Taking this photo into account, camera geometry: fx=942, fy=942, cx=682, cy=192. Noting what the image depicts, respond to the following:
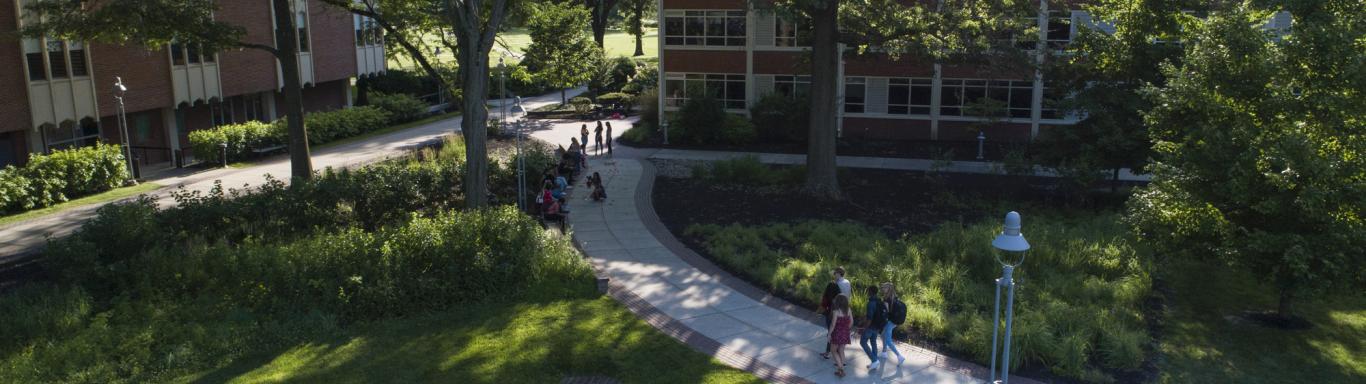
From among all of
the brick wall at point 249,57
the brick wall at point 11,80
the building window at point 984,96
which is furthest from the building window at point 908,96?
the brick wall at point 11,80

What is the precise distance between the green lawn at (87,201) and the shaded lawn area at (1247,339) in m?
24.8

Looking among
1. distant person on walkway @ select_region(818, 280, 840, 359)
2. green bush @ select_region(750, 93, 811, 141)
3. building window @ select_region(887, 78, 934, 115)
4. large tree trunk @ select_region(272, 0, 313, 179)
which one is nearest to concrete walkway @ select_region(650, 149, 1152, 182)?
green bush @ select_region(750, 93, 811, 141)

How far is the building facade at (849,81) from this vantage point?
3500cm

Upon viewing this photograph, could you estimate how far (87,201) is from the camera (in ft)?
82.4

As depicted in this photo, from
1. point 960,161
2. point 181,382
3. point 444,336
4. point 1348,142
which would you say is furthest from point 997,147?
point 181,382

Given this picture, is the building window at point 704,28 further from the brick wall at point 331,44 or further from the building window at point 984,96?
the brick wall at point 331,44

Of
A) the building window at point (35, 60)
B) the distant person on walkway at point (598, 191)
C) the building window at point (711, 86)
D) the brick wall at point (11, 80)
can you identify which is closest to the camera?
the distant person on walkway at point (598, 191)

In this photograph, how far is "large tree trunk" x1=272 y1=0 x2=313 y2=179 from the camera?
24.1 m

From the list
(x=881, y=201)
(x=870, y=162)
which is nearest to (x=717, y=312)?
(x=881, y=201)

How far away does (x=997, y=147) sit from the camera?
34219mm

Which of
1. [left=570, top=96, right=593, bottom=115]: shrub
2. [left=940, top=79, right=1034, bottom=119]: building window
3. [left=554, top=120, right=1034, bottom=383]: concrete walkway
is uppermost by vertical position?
[left=940, top=79, right=1034, bottom=119]: building window

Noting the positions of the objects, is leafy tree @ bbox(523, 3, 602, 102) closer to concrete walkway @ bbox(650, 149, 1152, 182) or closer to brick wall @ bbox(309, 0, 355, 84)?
brick wall @ bbox(309, 0, 355, 84)

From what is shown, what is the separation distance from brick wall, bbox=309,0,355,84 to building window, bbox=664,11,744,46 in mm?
14514

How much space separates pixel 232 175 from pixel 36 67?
5.94 meters
